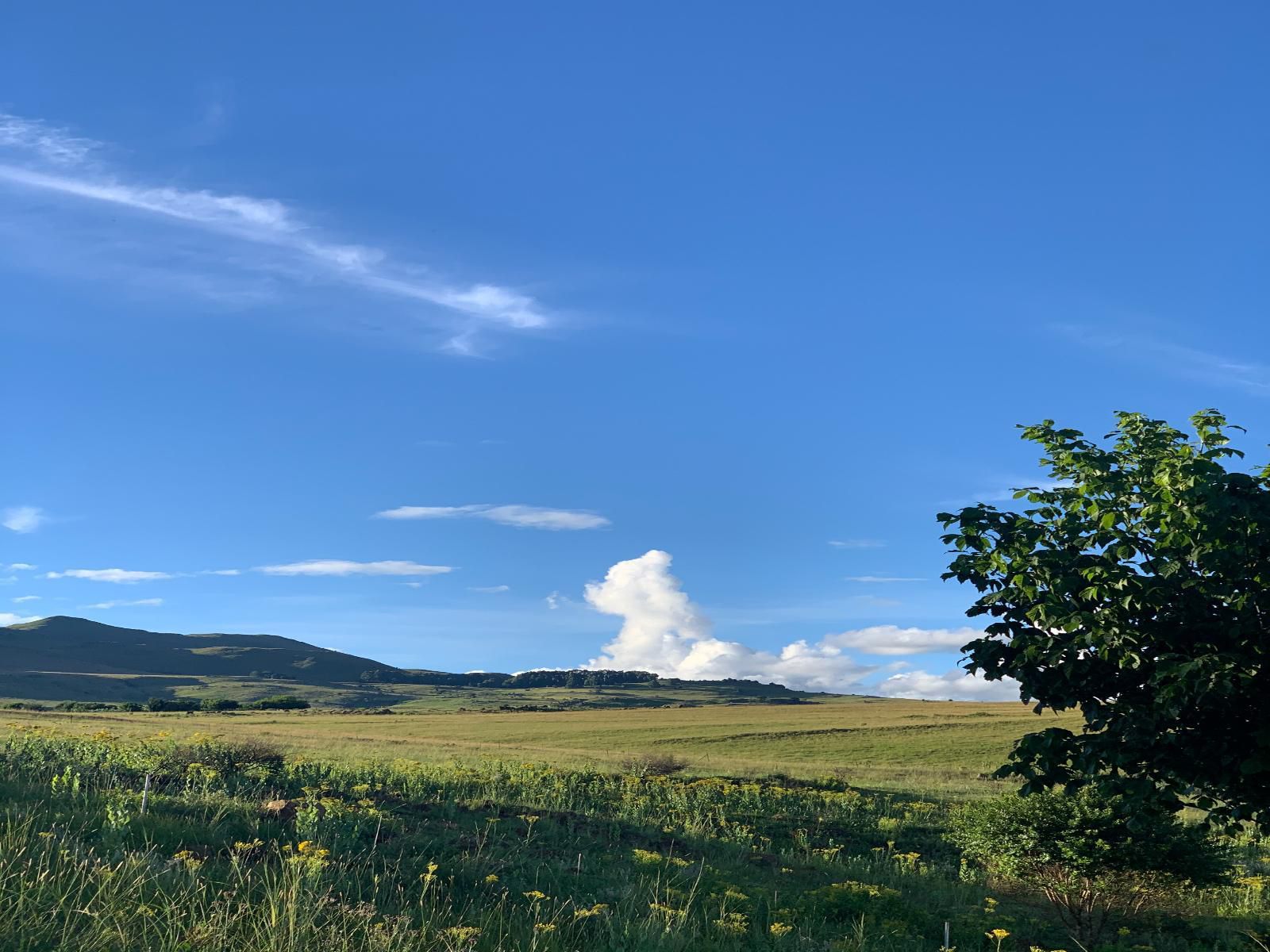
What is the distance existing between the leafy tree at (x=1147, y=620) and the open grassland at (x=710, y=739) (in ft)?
85.6

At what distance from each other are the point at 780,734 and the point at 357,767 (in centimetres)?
4658

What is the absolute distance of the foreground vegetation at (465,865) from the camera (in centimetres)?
696

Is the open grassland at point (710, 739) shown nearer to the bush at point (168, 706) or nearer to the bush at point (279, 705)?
the bush at point (168, 706)

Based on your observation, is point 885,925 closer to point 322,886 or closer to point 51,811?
point 322,886

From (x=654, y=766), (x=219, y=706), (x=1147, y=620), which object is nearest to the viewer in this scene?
(x=1147, y=620)

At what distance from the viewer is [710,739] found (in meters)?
64.9

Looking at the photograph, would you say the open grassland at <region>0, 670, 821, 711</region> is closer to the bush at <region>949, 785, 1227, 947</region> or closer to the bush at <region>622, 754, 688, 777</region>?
the bush at <region>622, 754, 688, 777</region>

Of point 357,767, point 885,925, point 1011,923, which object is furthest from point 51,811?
point 357,767

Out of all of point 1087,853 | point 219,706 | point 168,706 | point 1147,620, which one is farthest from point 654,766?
point 219,706

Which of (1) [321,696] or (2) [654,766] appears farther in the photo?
(1) [321,696]

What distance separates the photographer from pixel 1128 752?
9.57m

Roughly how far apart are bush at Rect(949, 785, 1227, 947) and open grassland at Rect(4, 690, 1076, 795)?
759 inches

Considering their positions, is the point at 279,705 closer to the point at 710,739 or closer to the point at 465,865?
the point at 710,739

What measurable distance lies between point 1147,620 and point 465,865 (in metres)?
8.65
